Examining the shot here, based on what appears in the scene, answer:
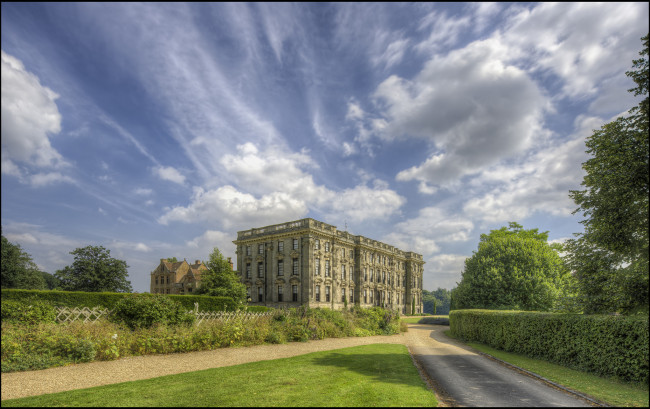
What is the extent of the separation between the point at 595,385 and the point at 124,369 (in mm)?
17110

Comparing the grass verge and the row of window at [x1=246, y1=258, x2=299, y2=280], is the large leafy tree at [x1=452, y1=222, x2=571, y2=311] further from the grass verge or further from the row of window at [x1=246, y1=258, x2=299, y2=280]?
the row of window at [x1=246, y1=258, x2=299, y2=280]

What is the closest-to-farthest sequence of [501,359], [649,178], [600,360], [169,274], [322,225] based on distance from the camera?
[649,178] → [600,360] → [501,359] → [322,225] → [169,274]

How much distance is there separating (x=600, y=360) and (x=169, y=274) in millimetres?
73165

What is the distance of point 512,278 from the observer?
35406 mm

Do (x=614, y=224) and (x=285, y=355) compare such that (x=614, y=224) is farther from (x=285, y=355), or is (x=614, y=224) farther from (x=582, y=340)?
(x=285, y=355)

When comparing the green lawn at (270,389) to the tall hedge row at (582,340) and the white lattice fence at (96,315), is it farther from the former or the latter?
the tall hedge row at (582,340)

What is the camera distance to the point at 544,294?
34.3 m

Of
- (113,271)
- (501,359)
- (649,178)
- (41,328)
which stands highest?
(649,178)

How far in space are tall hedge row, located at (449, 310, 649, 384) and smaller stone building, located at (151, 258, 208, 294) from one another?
58.9 metres

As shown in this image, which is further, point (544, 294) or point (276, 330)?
point (544, 294)

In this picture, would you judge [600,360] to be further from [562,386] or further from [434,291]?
[434,291]

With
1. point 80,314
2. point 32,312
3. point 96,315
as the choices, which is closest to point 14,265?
point 32,312

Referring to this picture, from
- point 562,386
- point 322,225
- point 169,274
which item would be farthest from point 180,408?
point 169,274

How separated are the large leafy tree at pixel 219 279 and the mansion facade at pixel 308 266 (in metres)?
8.95
